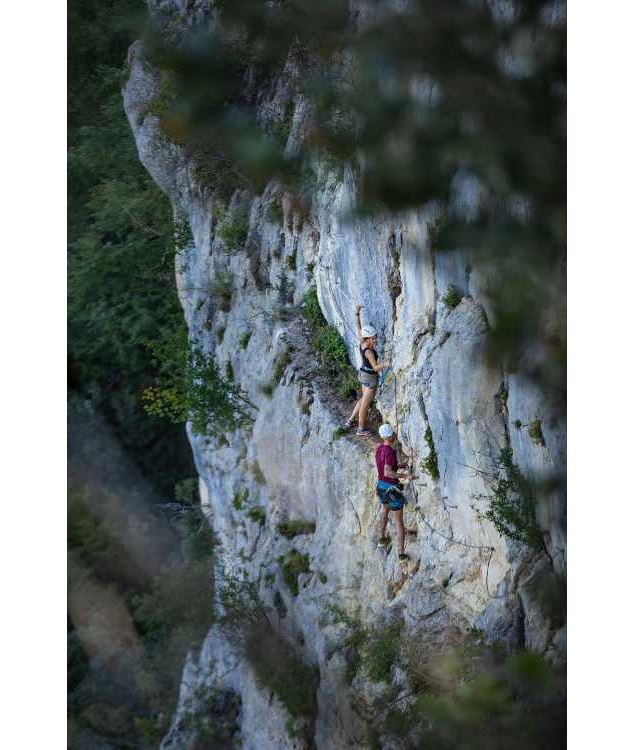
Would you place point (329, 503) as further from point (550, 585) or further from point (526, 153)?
point (526, 153)

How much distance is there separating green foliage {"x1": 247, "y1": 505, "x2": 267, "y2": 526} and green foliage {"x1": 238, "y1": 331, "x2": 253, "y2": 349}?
701 mm

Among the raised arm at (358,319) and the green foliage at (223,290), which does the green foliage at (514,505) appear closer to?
the raised arm at (358,319)

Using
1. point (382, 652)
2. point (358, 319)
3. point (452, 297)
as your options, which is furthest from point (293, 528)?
point (452, 297)

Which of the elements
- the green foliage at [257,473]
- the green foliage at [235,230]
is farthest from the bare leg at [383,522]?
the green foliage at [235,230]

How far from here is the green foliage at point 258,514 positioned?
14.2ft

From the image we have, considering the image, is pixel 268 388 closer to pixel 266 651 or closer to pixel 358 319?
pixel 358 319

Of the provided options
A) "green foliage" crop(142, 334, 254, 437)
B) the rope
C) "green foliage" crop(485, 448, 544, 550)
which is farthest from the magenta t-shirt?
"green foliage" crop(142, 334, 254, 437)

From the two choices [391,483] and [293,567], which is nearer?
[391,483]

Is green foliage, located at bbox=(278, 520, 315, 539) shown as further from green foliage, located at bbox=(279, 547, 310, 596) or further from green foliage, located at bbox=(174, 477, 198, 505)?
green foliage, located at bbox=(174, 477, 198, 505)

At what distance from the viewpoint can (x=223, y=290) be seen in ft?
14.8

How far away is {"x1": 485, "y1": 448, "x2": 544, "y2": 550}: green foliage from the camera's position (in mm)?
3676

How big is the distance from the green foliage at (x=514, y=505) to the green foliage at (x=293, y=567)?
87 cm

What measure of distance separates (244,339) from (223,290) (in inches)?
10.2
